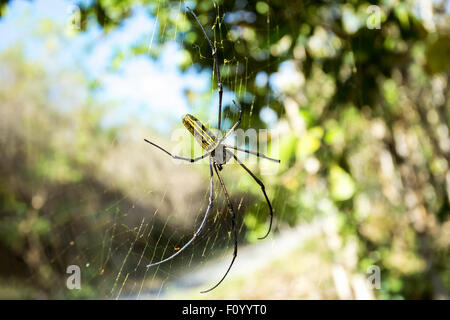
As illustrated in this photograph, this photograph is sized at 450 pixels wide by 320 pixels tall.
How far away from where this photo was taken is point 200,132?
1258 millimetres

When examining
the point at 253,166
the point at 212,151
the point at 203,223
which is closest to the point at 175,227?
the point at 203,223

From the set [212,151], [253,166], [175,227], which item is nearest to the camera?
[175,227]

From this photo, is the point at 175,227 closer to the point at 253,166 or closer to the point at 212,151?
the point at 212,151

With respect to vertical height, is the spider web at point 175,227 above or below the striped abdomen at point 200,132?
below

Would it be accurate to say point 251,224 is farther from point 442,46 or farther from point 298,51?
point 298,51

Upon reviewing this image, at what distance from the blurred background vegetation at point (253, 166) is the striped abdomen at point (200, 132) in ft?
0.37

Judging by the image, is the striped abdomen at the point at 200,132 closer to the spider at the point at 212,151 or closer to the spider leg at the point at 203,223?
the spider at the point at 212,151

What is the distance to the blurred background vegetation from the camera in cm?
140

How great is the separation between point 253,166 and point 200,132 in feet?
2.52

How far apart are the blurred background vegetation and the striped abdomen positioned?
0.11 m

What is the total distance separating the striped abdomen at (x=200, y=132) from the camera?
1.18 metres

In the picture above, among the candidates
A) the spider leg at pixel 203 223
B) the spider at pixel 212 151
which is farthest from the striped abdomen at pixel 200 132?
the spider leg at pixel 203 223

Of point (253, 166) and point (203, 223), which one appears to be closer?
point (203, 223)

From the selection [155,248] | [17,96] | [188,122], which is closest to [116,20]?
[188,122]
